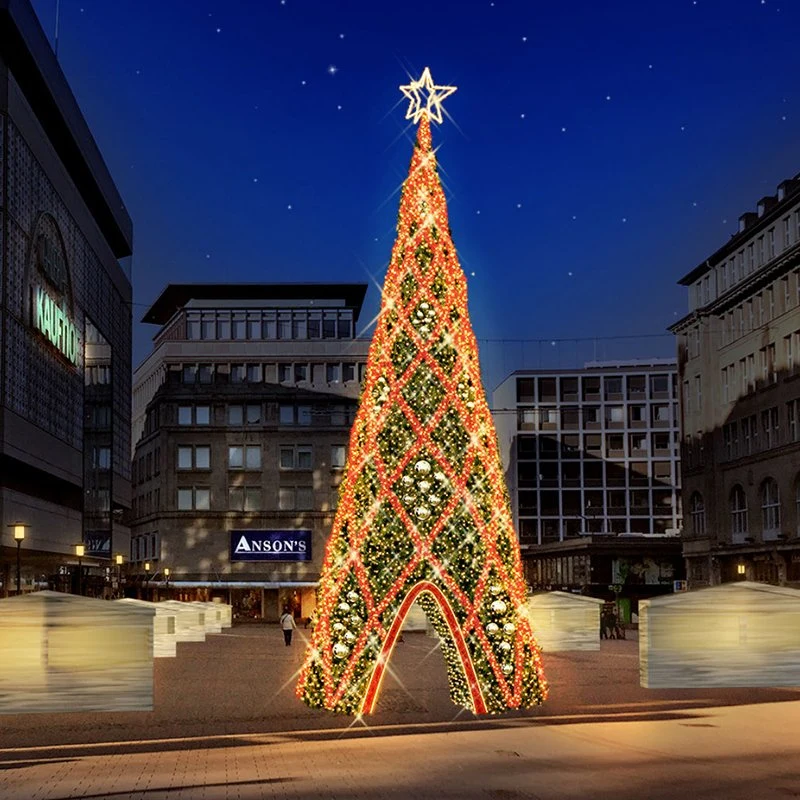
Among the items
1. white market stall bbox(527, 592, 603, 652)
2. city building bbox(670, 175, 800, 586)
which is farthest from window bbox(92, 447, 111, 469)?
city building bbox(670, 175, 800, 586)

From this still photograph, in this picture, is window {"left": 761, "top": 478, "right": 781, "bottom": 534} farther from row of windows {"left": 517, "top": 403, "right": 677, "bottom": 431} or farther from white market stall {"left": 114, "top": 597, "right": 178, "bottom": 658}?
row of windows {"left": 517, "top": 403, "right": 677, "bottom": 431}

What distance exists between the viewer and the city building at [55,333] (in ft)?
164

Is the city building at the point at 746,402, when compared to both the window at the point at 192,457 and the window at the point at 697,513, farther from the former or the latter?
the window at the point at 192,457

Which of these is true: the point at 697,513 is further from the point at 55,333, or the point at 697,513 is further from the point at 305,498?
the point at 55,333

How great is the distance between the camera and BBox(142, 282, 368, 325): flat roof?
105 meters

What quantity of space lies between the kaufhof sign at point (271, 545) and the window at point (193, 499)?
11.7ft

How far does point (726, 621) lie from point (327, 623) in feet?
26.2

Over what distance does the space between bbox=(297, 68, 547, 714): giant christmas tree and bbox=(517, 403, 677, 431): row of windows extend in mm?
117010

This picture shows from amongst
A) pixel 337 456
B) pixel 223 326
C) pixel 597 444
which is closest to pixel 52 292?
pixel 337 456

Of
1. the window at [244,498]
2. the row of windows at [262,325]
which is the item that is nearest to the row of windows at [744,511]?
the row of windows at [262,325]

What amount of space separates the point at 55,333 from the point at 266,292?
155ft

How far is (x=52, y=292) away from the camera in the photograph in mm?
58281

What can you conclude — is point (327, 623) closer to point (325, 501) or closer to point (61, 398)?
point (61, 398)

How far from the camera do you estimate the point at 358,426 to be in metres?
20.6
